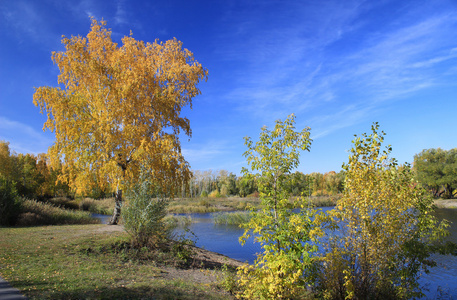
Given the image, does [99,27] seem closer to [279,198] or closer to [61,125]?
[61,125]

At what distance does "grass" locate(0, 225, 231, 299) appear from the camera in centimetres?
494

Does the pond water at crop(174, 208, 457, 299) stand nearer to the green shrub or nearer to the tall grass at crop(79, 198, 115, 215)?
the green shrub

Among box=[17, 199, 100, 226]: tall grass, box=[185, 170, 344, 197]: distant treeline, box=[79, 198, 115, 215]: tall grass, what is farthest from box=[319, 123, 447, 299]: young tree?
box=[79, 198, 115, 215]: tall grass

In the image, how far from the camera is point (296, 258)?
14.9ft

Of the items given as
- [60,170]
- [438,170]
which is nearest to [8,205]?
[60,170]

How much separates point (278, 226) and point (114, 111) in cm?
1005

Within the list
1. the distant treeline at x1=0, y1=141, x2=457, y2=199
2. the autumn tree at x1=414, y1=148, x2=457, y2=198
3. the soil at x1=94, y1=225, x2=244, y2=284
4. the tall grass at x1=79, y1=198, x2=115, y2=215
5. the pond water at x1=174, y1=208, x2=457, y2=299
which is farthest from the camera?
the autumn tree at x1=414, y1=148, x2=457, y2=198

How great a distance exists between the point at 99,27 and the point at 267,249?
14049mm

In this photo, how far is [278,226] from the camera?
505 centimetres

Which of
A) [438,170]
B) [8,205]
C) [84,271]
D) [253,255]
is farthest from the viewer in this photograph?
[438,170]

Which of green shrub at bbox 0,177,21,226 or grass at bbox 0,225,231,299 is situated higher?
green shrub at bbox 0,177,21,226

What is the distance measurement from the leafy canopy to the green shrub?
3404mm

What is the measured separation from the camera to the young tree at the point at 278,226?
4.57m

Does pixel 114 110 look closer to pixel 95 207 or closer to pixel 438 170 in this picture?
pixel 95 207
